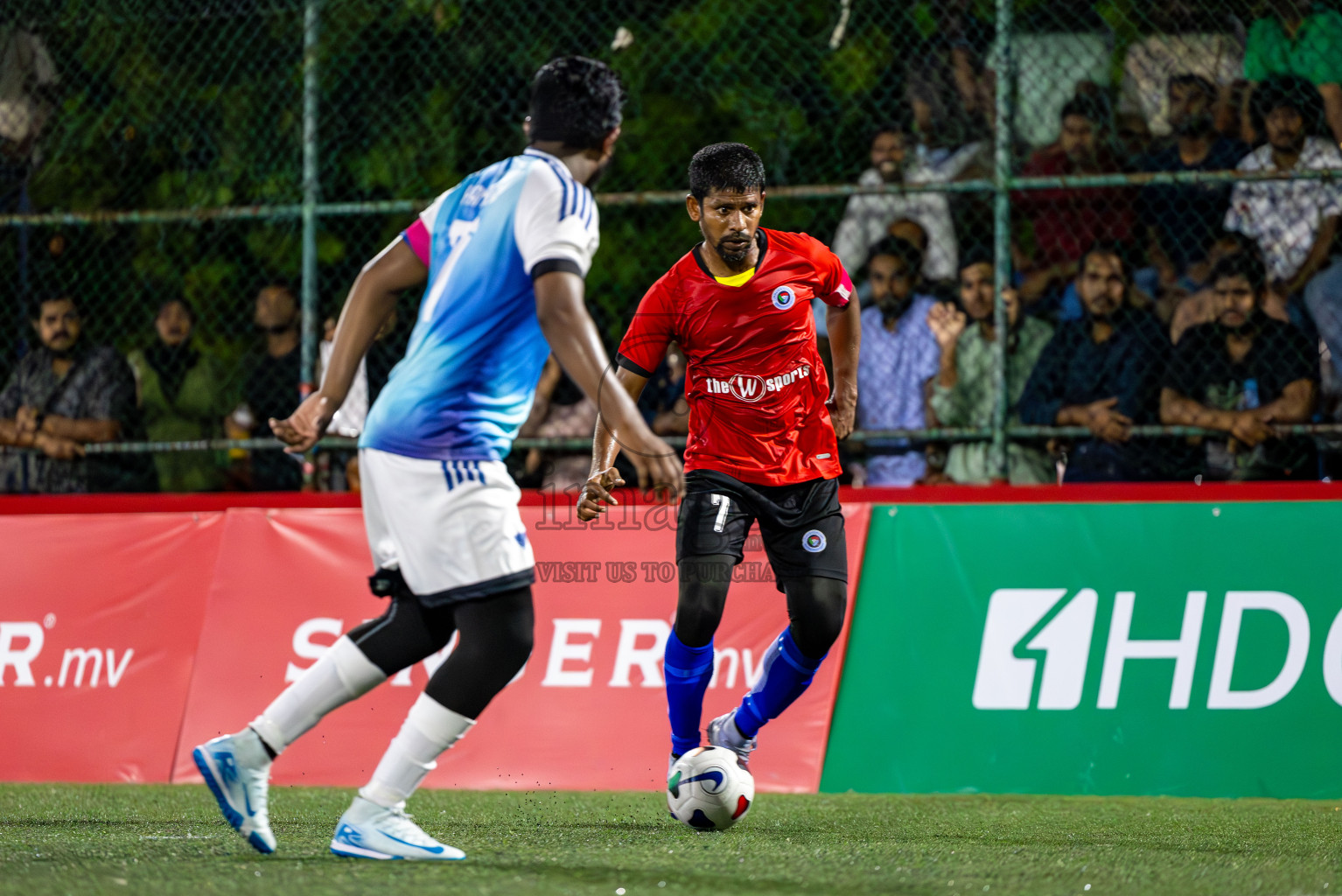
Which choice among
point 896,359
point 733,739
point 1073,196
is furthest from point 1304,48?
point 733,739

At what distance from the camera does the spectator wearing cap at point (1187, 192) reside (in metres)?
7.60

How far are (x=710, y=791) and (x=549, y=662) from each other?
6.52 feet

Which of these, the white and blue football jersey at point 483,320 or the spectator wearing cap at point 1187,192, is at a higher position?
the spectator wearing cap at point 1187,192

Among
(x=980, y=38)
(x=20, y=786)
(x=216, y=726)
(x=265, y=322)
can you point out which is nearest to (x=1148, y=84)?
(x=980, y=38)

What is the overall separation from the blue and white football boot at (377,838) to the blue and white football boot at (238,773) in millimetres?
236

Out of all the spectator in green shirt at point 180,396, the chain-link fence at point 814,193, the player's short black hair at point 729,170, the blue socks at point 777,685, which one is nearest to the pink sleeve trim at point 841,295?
the player's short black hair at point 729,170

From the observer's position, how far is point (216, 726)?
7.02m

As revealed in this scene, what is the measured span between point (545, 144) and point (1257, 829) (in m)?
3.20

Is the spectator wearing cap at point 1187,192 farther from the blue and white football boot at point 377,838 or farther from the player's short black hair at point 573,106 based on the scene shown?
the blue and white football boot at point 377,838

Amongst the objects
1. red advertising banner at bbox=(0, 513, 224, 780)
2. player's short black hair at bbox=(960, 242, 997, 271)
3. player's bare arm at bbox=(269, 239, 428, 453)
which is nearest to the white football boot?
player's bare arm at bbox=(269, 239, 428, 453)

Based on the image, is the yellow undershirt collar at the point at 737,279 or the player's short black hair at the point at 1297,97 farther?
the player's short black hair at the point at 1297,97

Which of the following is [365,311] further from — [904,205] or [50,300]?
[50,300]

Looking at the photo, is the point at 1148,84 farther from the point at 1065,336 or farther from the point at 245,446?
the point at 245,446

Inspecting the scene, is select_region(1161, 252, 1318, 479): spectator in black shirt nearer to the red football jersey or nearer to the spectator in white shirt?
the spectator in white shirt
